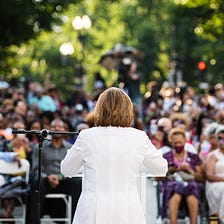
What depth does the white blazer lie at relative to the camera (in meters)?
7.66

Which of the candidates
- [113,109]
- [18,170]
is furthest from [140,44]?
[113,109]

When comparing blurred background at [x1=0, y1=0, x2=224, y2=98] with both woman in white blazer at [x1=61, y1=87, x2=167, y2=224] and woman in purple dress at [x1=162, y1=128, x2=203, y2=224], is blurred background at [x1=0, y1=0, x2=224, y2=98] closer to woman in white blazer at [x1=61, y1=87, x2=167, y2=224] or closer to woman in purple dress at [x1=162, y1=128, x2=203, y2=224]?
woman in purple dress at [x1=162, y1=128, x2=203, y2=224]

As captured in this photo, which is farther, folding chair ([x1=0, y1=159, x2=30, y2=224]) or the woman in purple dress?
the woman in purple dress

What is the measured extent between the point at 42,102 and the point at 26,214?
1082cm

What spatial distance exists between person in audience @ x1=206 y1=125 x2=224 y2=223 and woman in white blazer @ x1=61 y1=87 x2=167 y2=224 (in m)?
5.06

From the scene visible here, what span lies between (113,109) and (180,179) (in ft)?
17.4

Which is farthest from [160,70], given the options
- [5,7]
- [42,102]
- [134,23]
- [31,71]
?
[42,102]

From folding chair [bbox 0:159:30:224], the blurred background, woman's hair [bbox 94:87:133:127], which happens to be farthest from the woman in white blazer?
the blurred background

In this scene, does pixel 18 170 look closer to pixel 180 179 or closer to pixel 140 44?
pixel 180 179

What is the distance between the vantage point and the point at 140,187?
28.8 feet

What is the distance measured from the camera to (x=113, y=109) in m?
7.68

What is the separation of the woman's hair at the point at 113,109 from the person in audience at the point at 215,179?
5.18m

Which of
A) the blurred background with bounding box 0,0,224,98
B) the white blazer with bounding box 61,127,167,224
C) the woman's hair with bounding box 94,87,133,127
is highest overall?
the blurred background with bounding box 0,0,224,98

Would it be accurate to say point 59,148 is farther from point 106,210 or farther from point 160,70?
point 160,70
